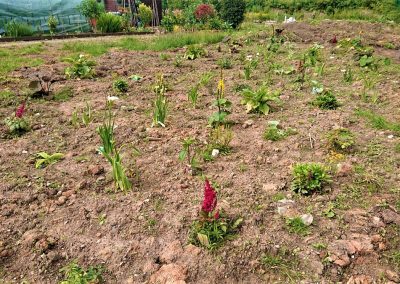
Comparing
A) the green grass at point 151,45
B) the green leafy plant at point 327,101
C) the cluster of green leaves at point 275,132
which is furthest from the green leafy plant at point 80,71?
the green leafy plant at point 327,101

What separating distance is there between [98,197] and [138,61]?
4.82 m

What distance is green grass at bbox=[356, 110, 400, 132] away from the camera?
412 centimetres

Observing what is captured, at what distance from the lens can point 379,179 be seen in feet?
10.5

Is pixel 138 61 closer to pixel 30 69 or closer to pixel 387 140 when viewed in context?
pixel 30 69

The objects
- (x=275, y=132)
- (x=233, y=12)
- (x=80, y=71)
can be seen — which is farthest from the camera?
(x=233, y=12)

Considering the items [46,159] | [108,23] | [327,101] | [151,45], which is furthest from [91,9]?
[46,159]

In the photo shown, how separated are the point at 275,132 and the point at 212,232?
1.86 m

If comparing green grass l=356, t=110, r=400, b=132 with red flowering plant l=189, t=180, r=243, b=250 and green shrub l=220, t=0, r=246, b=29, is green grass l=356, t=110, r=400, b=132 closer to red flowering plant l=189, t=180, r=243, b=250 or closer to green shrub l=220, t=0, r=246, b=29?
red flowering plant l=189, t=180, r=243, b=250

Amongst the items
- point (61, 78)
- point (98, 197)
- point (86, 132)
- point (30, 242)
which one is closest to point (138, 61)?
point (61, 78)

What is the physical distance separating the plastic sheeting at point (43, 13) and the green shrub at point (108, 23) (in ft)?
7.23

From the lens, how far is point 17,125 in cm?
418

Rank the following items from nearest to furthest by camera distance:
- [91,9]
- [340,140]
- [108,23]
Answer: [340,140], [108,23], [91,9]

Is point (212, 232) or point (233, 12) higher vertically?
point (233, 12)

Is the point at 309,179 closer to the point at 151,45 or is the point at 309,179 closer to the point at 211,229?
the point at 211,229
